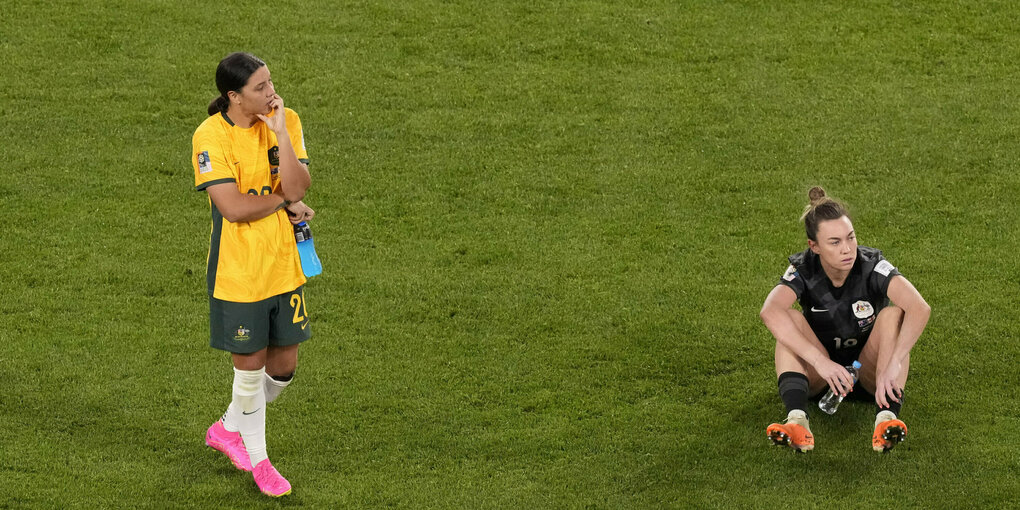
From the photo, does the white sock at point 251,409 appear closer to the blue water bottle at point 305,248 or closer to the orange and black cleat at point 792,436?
the blue water bottle at point 305,248

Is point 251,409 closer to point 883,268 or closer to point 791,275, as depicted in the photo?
point 791,275

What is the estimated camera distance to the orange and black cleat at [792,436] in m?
5.76

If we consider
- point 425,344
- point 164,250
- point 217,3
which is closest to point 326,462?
point 425,344

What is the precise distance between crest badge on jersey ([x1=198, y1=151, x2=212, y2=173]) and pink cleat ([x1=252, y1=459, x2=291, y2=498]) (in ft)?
4.59

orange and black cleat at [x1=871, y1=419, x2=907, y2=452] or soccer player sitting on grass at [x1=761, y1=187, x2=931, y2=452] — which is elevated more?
soccer player sitting on grass at [x1=761, y1=187, x2=931, y2=452]

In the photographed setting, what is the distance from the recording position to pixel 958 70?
10.6 m

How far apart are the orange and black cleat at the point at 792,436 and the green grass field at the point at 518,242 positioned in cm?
18

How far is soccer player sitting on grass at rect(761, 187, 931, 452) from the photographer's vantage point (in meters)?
5.86

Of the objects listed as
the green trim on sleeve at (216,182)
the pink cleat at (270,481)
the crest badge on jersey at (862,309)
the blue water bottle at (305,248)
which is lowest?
the pink cleat at (270,481)

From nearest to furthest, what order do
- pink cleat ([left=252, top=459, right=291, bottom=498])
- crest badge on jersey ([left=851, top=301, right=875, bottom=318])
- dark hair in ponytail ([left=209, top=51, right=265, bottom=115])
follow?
dark hair in ponytail ([left=209, top=51, right=265, bottom=115]) → pink cleat ([left=252, top=459, right=291, bottom=498]) → crest badge on jersey ([left=851, top=301, right=875, bottom=318])

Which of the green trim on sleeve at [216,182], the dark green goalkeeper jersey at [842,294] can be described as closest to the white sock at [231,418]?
the green trim on sleeve at [216,182]

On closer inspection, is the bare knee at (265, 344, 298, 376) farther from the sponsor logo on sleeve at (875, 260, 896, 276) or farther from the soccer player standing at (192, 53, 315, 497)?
the sponsor logo on sleeve at (875, 260, 896, 276)

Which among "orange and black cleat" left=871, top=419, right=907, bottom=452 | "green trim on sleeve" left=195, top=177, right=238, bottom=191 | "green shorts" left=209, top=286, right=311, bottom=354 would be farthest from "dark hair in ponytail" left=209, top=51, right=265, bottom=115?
"orange and black cleat" left=871, top=419, right=907, bottom=452

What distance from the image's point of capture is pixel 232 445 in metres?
6.02
